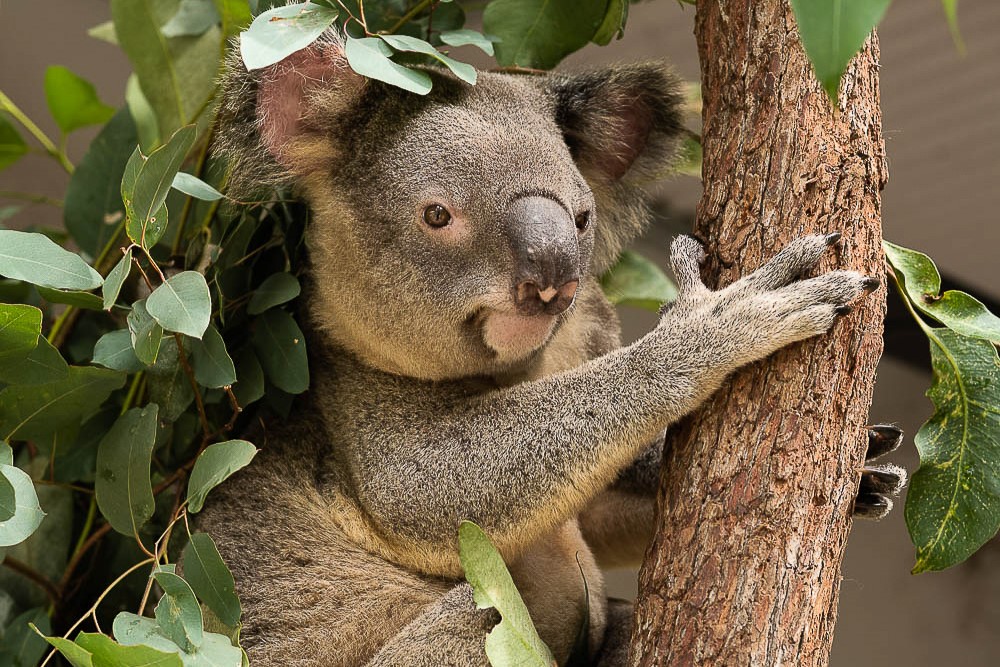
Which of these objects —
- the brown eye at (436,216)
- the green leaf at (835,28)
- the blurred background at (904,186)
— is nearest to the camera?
the green leaf at (835,28)

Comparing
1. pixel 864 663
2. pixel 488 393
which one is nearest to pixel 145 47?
pixel 488 393

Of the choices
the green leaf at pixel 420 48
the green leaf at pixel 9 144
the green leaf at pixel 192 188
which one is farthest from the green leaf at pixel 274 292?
the green leaf at pixel 9 144

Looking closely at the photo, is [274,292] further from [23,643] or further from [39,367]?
[23,643]

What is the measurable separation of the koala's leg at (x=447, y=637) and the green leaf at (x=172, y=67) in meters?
1.61

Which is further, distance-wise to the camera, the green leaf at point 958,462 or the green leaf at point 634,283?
the green leaf at point 634,283

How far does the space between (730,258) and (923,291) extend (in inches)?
16.4

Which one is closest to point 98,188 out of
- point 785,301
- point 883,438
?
point 785,301

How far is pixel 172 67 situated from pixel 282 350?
1087 mm

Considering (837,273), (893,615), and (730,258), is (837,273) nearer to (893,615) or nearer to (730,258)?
(730,258)

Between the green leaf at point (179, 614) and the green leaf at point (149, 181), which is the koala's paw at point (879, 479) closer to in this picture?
the green leaf at point (179, 614)

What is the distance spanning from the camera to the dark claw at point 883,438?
219cm

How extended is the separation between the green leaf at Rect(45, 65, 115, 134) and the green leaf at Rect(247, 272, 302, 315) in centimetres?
127

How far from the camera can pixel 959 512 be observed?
6.72ft

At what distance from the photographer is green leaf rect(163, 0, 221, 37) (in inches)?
116
